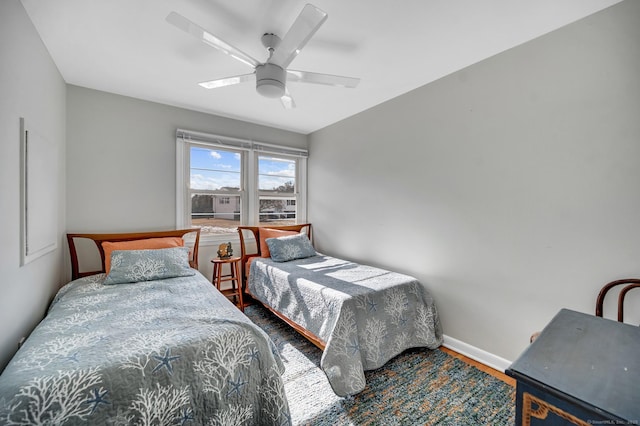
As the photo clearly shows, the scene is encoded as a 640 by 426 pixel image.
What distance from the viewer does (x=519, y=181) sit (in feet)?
6.23

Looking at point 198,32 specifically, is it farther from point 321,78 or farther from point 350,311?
point 350,311

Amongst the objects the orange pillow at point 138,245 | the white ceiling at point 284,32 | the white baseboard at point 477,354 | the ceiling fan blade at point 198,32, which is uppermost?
the white ceiling at point 284,32

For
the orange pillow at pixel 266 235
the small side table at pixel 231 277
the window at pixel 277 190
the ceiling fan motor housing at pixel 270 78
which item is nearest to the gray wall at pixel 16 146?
the ceiling fan motor housing at pixel 270 78

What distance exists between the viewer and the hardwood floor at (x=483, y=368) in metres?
1.88

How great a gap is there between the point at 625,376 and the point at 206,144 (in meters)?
3.66

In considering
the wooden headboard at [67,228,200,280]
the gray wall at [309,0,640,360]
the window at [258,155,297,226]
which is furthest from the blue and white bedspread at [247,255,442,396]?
the window at [258,155,297,226]

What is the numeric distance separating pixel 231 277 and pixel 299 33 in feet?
9.08

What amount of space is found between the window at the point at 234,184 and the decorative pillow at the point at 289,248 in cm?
62

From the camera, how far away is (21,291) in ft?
4.93

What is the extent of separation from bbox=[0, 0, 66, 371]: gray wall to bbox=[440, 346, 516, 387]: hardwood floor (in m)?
2.97

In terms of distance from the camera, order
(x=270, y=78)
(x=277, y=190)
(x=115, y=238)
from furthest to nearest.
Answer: (x=277, y=190) < (x=115, y=238) < (x=270, y=78)

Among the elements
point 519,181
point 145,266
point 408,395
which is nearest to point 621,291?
point 519,181

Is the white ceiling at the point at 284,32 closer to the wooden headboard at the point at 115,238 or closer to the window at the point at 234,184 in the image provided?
the window at the point at 234,184

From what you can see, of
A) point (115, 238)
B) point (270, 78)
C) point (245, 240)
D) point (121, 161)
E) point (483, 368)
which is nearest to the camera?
point (270, 78)
